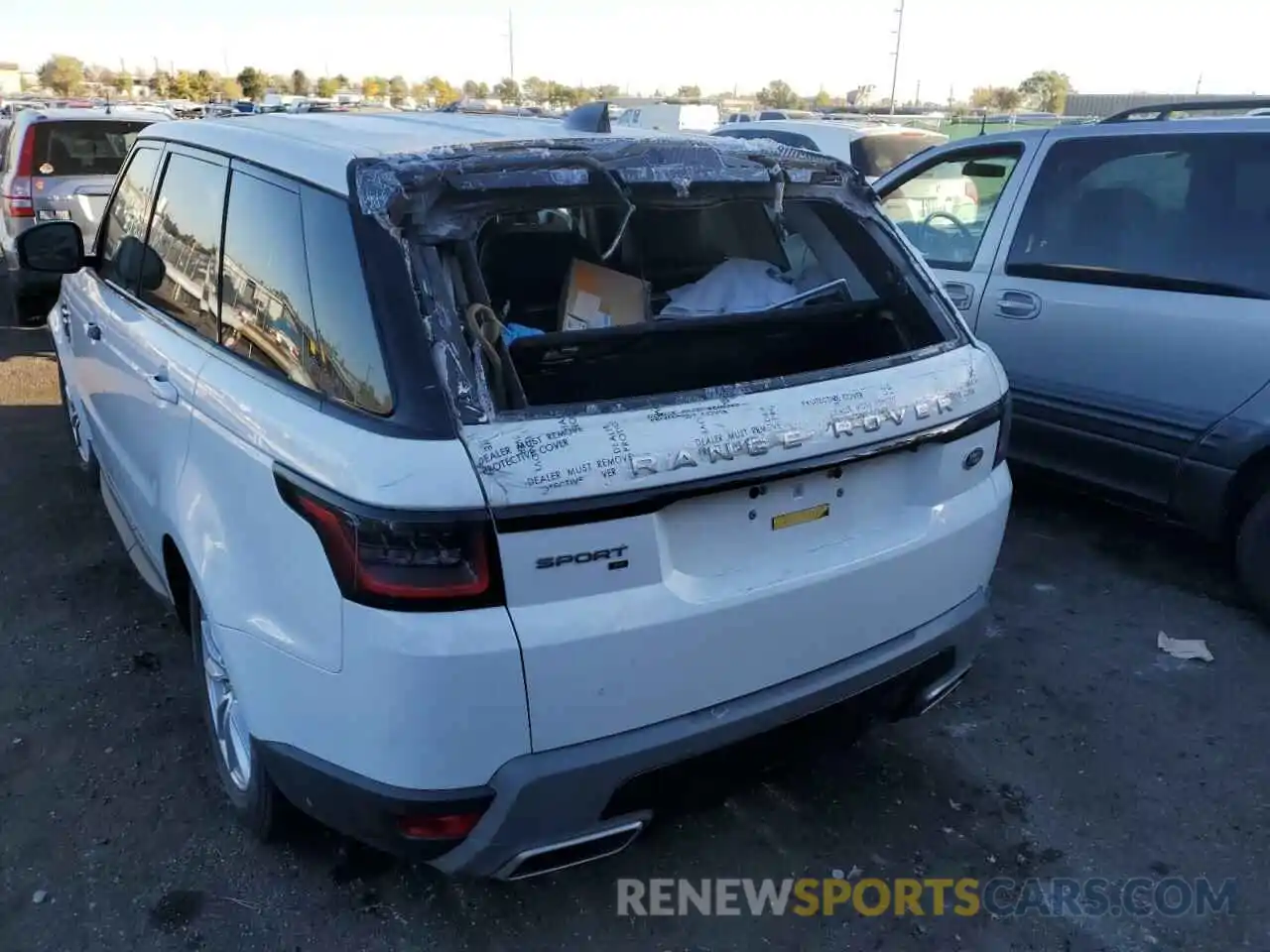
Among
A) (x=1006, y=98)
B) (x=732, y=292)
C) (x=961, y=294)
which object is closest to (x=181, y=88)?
(x=1006, y=98)

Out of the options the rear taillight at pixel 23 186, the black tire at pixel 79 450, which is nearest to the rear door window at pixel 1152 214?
the black tire at pixel 79 450

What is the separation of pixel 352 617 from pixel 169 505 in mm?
1094

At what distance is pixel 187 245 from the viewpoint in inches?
122

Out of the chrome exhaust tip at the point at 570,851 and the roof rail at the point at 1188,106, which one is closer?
the chrome exhaust tip at the point at 570,851

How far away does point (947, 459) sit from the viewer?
2.50m

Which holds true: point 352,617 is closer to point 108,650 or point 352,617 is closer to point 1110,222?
point 108,650

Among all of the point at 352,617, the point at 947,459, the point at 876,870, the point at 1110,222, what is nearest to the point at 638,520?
the point at 352,617

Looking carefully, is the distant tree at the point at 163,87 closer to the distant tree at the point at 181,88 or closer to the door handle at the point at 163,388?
the distant tree at the point at 181,88

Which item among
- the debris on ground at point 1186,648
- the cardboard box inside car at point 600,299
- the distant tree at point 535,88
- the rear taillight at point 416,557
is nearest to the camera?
the rear taillight at point 416,557

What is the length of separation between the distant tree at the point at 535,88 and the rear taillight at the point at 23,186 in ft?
214

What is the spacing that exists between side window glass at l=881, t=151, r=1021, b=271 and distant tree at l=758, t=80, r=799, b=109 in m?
74.2

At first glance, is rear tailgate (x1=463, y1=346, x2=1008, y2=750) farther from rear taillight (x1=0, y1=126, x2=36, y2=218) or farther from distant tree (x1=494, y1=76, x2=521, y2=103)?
distant tree (x1=494, y1=76, x2=521, y2=103)

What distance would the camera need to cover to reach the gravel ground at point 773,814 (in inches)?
98.6

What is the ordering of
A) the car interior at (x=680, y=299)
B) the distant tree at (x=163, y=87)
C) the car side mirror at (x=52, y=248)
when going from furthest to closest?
the distant tree at (x=163, y=87)
the car side mirror at (x=52, y=248)
the car interior at (x=680, y=299)
